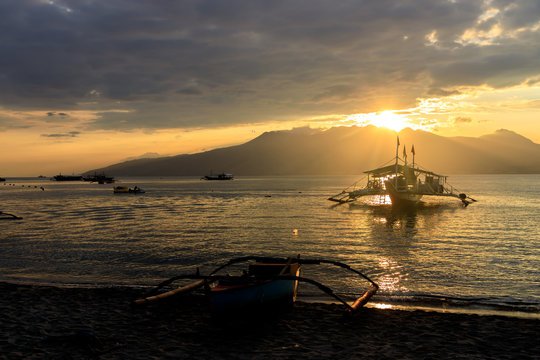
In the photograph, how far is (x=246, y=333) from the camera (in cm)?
1269

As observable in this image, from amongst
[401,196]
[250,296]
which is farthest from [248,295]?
[401,196]

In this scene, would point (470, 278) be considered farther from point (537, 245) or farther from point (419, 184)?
point (419, 184)

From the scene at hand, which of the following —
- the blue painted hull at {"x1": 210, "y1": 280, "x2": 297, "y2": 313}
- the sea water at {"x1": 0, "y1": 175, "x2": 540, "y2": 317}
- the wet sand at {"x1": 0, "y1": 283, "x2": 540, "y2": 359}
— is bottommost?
the sea water at {"x1": 0, "y1": 175, "x2": 540, "y2": 317}

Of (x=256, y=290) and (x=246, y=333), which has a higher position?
(x=256, y=290)

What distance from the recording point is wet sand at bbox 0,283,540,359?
435 inches

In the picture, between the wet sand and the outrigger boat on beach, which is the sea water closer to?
the wet sand

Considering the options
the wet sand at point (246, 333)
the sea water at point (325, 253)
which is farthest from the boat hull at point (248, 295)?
the sea water at point (325, 253)

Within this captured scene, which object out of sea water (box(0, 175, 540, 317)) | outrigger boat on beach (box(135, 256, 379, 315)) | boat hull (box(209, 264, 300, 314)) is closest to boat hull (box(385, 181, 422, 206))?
sea water (box(0, 175, 540, 317))

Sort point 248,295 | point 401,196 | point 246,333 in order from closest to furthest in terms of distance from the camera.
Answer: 1. point 246,333
2. point 248,295
3. point 401,196

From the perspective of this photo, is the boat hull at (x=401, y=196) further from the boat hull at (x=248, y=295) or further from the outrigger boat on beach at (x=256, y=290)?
the boat hull at (x=248, y=295)

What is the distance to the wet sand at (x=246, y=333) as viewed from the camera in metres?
11.0

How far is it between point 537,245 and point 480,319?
2217cm

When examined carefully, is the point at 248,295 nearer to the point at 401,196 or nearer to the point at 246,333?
the point at 246,333

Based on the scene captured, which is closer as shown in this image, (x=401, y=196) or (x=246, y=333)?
(x=246, y=333)
